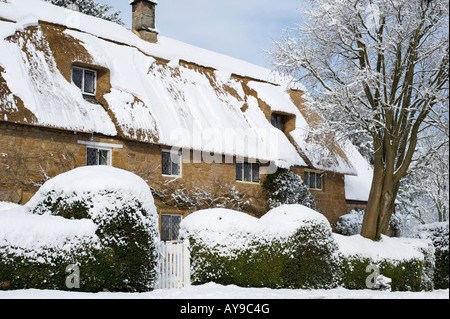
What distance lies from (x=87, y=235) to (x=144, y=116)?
853 cm

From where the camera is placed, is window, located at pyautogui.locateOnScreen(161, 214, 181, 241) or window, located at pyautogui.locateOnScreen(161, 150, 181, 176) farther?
window, located at pyautogui.locateOnScreen(161, 150, 181, 176)

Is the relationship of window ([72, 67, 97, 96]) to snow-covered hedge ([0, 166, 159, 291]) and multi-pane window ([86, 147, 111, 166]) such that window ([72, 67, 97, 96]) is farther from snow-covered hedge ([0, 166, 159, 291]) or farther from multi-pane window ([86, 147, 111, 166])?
snow-covered hedge ([0, 166, 159, 291])

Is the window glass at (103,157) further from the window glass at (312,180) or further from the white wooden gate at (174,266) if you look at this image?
the window glass at (312,180)

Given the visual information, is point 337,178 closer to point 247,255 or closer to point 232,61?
point 232,61

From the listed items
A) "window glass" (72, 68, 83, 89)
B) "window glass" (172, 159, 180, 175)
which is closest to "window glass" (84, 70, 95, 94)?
"window glass" (72, 68, 83, 89)

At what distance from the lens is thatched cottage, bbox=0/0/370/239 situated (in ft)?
51.2

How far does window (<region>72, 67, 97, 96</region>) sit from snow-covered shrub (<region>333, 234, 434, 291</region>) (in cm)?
929

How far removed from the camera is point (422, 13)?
16.7 m

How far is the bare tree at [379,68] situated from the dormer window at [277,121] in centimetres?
529

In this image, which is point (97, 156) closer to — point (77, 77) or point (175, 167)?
point (77, 77)

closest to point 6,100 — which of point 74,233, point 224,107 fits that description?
point 74,233

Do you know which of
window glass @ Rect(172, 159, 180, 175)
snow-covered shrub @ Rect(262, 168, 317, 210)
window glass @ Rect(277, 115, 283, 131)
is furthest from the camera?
window glass @ Rect(277, 115, 283, 131)

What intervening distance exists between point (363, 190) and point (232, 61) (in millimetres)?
9883
